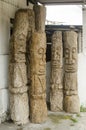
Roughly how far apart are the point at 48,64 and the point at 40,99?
4.63ft

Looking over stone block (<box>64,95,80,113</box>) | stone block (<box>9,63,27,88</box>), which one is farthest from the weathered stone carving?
stone block (<box>64,95,80,113</box>)

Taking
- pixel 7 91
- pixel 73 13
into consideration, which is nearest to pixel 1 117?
pixel 7 91

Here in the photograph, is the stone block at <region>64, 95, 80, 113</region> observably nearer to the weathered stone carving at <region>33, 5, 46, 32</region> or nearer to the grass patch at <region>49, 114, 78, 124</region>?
the grass patch at <region>49, 114, 78, 124</region>

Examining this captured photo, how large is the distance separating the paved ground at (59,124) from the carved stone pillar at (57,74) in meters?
0.30

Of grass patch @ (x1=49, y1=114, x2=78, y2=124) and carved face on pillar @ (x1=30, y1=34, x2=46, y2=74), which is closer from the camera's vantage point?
carved face on pillar @ (x1=30, y1=34, x2=46, y2=74)

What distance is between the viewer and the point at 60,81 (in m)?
5.79

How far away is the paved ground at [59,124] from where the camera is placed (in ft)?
15.6

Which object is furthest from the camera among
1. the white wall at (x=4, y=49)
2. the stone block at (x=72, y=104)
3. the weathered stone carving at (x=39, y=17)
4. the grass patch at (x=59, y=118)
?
the stone block at (x=72, y=104)

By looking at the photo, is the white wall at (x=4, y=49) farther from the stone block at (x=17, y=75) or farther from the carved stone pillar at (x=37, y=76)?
the carved stone pillar at (x=37, y=76)

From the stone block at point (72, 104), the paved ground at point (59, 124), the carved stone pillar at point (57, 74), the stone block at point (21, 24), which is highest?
the stone block at point (21, 24)

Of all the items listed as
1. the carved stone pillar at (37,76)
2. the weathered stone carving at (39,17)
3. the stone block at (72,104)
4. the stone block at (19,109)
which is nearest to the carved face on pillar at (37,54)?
the carved stone pillar at (37,76)

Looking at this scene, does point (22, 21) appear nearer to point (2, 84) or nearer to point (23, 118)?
point (2, 84)

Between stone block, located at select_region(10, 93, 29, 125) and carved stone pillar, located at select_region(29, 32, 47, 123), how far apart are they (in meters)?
0.12

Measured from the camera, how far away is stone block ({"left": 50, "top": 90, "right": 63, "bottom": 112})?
5.75 meters
